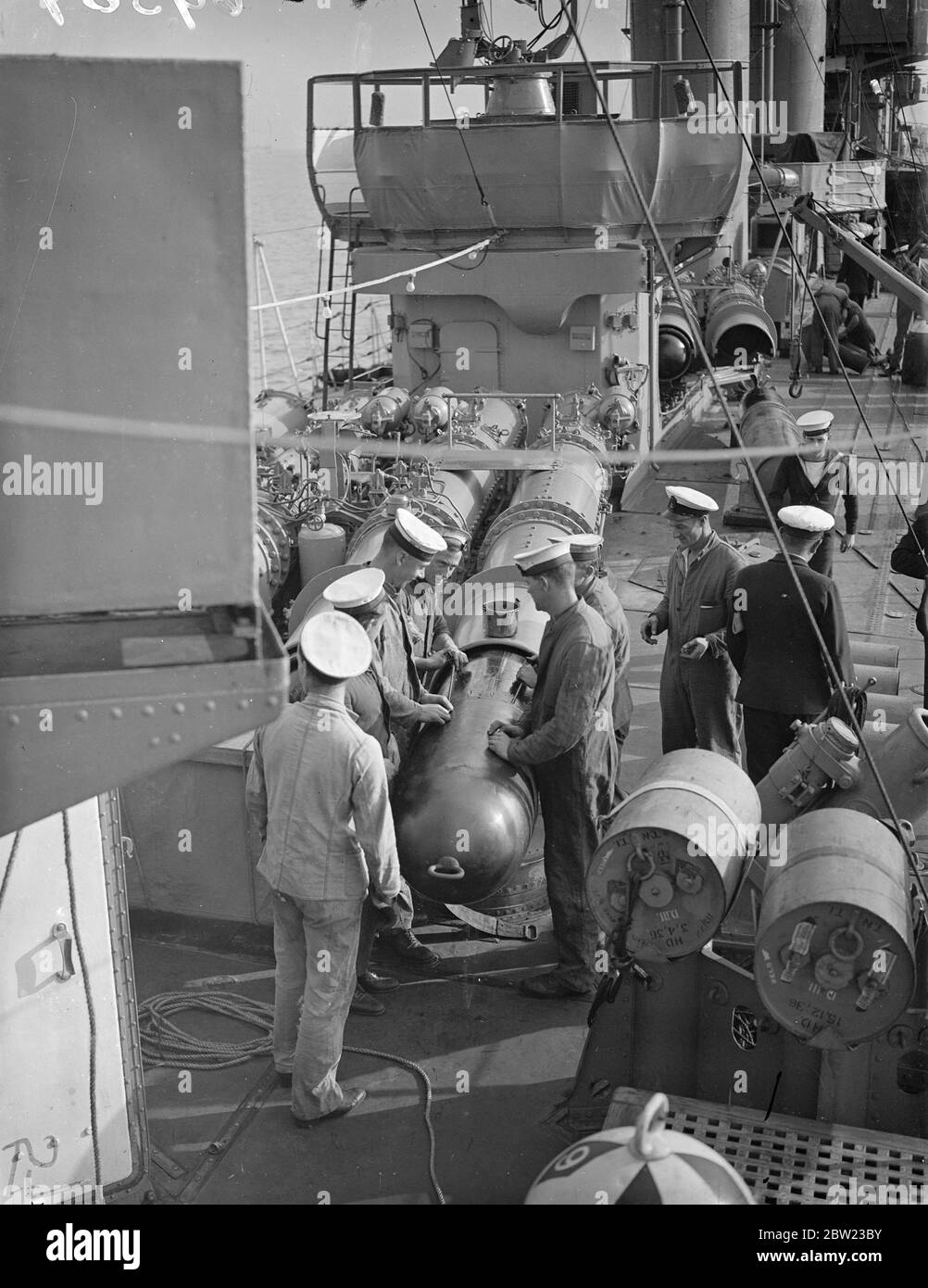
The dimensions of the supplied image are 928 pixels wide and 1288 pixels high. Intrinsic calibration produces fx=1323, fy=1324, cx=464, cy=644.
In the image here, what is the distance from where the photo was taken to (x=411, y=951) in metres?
5.73

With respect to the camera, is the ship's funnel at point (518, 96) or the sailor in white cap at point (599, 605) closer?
the sailor in white cap at point (599, 605)

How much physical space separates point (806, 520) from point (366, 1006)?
290cm

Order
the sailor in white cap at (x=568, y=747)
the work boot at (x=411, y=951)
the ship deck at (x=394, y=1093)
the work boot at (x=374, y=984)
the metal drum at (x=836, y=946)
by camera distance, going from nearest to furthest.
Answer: the metal drum at (x=836, y=946) → the ship deck at (x=394, y=1093) → the sailor in white cap at (x=568, y=747) → the work boot at (x=374, y=984) → the work boot at (x=411, y=951)

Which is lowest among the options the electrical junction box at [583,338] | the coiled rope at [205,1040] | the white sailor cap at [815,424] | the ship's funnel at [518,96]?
the coiled rope at [205,1040]

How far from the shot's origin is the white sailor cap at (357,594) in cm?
510

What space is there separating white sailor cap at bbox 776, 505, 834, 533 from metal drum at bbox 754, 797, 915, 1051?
93.0 inches

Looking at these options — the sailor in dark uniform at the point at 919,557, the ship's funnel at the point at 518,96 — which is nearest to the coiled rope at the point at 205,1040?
the sailor in dark uniform at the point at 919,557

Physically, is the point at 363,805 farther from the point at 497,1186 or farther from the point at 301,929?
the point at 497,1186

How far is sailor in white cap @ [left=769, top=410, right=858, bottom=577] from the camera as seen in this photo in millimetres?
8523

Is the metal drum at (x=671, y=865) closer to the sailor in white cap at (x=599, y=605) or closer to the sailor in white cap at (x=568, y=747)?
the sailor in white cap at (x=568, y=747)

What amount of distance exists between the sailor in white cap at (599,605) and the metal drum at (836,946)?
6.23ft

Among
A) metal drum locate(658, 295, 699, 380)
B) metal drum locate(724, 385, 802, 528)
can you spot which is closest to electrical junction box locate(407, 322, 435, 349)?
metal drum locate(724, 385, 802, 528)

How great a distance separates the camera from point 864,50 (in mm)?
32812

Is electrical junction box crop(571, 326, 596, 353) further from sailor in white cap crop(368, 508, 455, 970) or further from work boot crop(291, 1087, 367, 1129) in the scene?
work boot crop(291, 1087, 367, 1129)
